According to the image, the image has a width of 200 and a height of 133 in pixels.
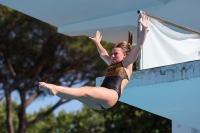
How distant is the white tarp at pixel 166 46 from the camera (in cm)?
859

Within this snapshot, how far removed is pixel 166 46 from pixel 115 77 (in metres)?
2.61

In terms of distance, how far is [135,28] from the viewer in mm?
11367

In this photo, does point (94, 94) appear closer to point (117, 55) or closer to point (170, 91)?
point (117, 55)

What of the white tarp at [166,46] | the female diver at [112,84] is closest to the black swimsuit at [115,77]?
→ the female diver at [112,84]

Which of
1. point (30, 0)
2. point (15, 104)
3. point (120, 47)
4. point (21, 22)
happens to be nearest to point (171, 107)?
point (120, 47)

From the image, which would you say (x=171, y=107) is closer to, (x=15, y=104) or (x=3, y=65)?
(x=3, y=65)

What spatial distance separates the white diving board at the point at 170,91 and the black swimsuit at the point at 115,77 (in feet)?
4.92

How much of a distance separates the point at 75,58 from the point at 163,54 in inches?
614

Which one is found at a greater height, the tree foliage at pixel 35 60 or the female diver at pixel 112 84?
the tree foliage at pixel 35 60

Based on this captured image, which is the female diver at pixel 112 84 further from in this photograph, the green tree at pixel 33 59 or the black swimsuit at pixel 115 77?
the green tree at pixel 33 59

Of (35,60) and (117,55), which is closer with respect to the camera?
(117,55)

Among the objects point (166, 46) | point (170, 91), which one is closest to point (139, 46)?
point (170, 91)

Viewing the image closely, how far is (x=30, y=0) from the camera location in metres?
11.2

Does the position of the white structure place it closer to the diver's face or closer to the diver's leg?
the diver's face
